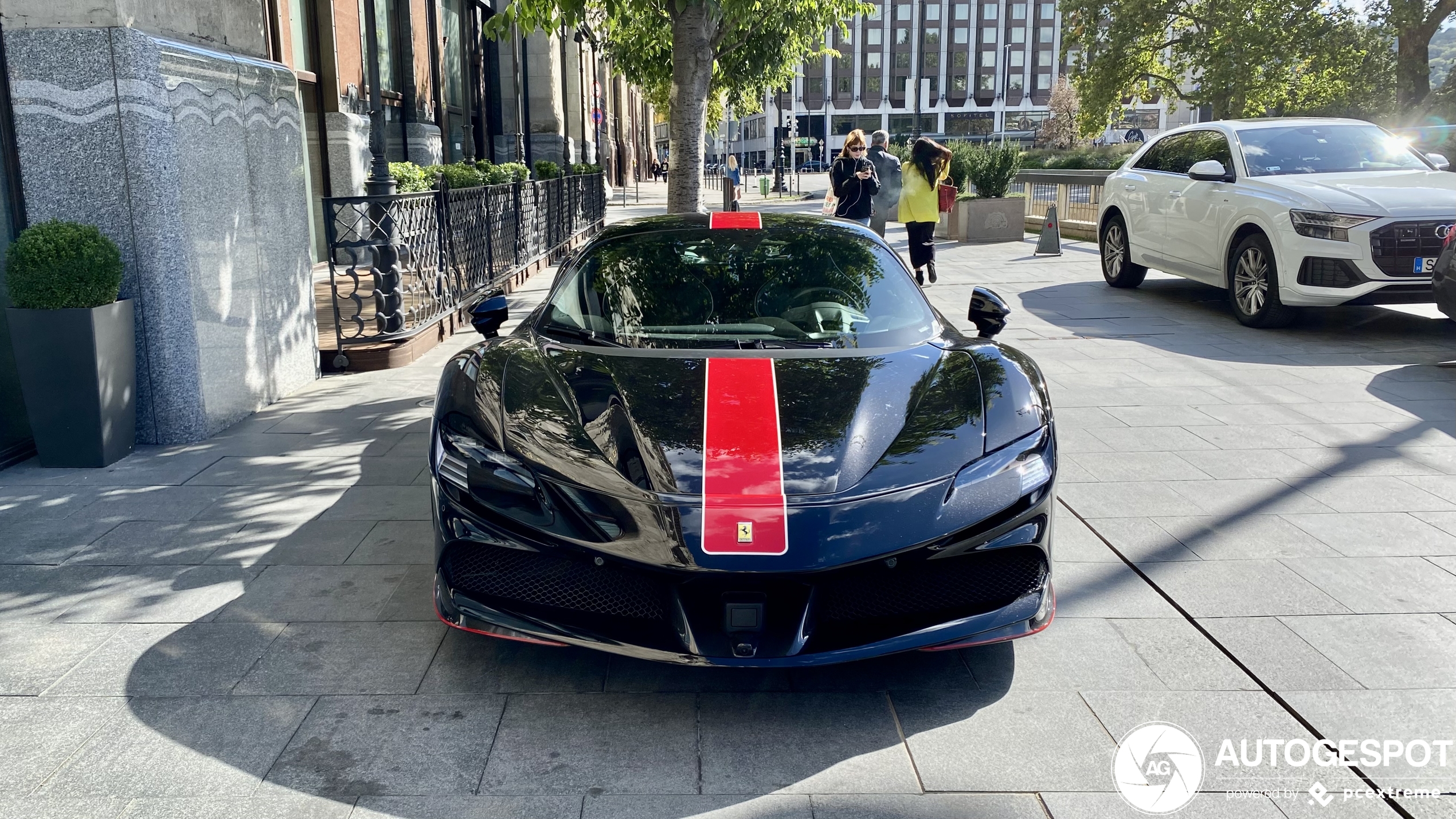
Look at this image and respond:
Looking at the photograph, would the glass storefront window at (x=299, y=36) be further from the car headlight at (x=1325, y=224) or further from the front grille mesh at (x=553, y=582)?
the front grille mesh at (x=553, y=582)

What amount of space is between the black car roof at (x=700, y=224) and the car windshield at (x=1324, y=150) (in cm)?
671

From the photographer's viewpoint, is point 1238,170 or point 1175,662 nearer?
point 1175,662

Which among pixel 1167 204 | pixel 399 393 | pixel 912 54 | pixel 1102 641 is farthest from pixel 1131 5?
pixel 912 54

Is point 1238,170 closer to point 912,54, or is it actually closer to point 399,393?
point 399,393

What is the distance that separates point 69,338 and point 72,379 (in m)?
0.22

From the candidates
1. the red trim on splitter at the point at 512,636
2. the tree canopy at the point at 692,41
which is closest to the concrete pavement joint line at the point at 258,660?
the red trim on splitter at the point at 512,636

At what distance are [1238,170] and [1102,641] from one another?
8010 mm

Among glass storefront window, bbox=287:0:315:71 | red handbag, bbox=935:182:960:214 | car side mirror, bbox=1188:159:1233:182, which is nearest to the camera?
car side mirror, bbox=1188:159:1233:182

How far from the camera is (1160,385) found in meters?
7.65

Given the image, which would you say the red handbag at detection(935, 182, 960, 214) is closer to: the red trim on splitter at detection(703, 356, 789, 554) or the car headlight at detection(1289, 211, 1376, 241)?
the car headlight at detection(1289, 211, 1376, 241)

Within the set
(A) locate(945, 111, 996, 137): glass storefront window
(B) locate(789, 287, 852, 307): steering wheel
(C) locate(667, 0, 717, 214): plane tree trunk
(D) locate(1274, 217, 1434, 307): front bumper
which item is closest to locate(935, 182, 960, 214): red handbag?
(C) locate(667, 0, 717, 214): plane tree trunk

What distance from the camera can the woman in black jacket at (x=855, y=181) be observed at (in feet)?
38.7

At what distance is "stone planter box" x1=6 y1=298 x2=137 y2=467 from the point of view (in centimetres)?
554

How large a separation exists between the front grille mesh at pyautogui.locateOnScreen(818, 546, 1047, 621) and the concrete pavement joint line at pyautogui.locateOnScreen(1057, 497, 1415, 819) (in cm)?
79
